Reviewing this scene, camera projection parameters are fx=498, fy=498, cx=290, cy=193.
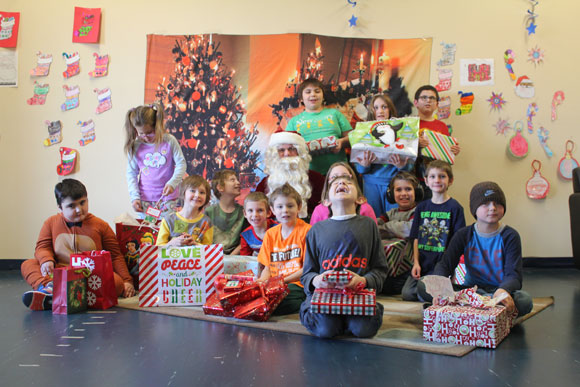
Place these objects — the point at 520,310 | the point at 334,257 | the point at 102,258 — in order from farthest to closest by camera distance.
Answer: the point at 102,258 < the point at 520,310 < the point at 334,257

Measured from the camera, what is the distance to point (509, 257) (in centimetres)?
270

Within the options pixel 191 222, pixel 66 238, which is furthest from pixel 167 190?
pixel 66 238

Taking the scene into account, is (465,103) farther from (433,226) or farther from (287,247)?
(287,247)

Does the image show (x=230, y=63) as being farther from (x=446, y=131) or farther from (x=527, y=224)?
(x=527, y=224)

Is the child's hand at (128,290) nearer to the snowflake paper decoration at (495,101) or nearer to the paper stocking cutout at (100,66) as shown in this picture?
the paper stocking cutout at (100,66)

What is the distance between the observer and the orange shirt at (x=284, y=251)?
10.0 ft

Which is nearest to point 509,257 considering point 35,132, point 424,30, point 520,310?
point 520,310

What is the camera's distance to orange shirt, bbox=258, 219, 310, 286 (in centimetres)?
306

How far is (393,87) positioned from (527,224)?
6.19 ft

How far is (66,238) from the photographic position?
11.3 feet

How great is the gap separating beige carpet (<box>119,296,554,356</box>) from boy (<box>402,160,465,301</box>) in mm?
243

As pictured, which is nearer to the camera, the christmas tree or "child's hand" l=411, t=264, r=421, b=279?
"child's hand" l=411, t=264, r=421, b=279

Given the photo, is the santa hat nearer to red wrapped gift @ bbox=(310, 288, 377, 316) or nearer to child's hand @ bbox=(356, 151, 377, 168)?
child's hand @ bbox=(356, 151, 377, 168)

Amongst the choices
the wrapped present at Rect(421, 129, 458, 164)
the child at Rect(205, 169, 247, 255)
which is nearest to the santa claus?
the child at Rect(205, 169, 247, 255)
